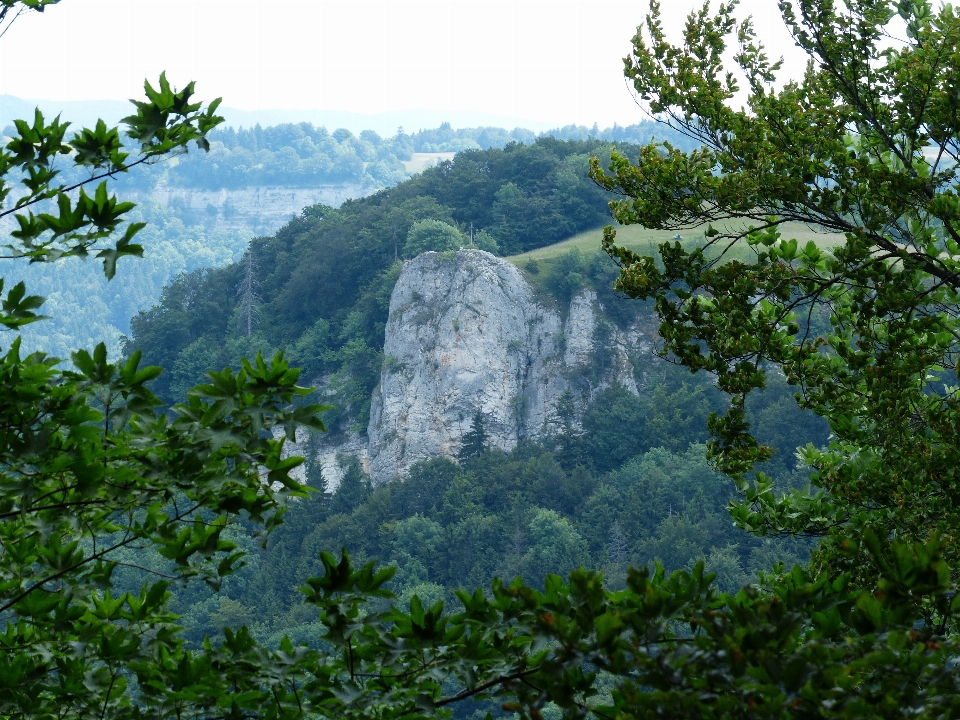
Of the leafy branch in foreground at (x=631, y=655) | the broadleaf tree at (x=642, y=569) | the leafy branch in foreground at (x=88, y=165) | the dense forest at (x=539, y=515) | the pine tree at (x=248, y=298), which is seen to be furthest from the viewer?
the pine tree at (x=248, y=298)

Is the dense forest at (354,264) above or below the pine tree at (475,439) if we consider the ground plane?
above

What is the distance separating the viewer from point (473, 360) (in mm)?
67000

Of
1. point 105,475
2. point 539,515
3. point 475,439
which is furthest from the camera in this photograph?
point 475,439

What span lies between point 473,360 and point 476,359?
0.22 meters

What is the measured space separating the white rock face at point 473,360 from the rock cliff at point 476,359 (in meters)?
0.07

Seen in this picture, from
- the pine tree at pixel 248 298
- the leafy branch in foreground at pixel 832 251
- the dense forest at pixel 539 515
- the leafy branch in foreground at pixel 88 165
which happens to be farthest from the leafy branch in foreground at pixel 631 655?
the pine tree at pixel 248 298

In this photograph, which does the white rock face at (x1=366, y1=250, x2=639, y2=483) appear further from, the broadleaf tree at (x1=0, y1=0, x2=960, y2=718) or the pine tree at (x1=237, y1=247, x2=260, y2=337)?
the broadleaf tree at (x1=0, y1=0, x2=960, y2=718)

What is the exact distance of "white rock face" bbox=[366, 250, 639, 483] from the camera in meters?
66.1

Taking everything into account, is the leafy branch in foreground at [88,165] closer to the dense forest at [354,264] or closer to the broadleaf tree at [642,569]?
the broadleaf tree at [642,569]

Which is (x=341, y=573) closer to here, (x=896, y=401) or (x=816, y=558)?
(x=896, y=401)

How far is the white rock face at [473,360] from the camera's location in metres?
66.1

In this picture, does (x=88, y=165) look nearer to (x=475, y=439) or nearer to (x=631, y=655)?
(x=631, y=655)

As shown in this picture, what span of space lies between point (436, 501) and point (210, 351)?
2956 cm

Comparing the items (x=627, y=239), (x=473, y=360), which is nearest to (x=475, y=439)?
(x=473, y=360)
